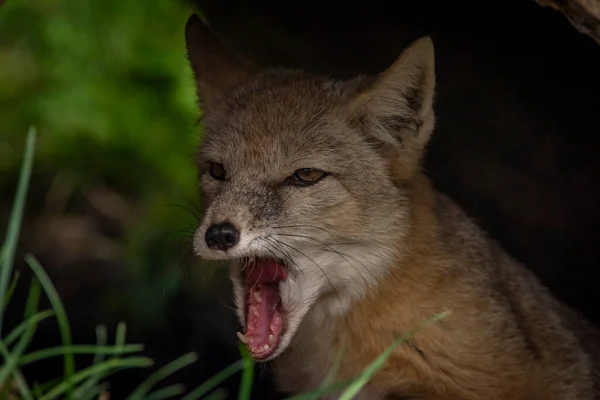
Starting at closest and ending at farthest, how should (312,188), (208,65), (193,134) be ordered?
(312,188) < (208,65) < (193,134)

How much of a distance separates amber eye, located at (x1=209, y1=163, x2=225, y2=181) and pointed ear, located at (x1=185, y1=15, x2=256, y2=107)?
0.50 m

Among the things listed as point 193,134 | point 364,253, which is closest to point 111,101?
point 193,134

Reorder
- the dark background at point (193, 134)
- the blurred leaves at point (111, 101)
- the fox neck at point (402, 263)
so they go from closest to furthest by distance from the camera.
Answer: the fox neck at point (402, 263), the dark background at point (193, 134), the blurred leaves at point (111, 101)

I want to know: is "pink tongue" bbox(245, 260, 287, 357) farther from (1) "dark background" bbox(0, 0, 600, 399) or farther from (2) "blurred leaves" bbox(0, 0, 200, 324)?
(2) "blurred leaves" bbox(0, 0, 200, 324)

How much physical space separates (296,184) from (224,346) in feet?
6.37

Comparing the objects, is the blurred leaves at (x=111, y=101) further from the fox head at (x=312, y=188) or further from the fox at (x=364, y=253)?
the fox head at (x=312, y=188)

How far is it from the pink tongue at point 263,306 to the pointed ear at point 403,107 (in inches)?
27.4

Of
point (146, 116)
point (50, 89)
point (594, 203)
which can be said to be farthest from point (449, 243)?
point (50, 89)

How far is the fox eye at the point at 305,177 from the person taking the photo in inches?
144

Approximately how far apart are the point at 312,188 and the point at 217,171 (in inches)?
18.3

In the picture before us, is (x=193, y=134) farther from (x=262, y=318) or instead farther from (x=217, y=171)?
(x=262, y=318)

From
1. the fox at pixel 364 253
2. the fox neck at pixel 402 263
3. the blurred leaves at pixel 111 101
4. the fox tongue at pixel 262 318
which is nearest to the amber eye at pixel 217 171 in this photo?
the fox at pixel 364 253

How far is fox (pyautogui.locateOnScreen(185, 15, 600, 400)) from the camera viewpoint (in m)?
3.63

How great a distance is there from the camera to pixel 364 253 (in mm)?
3777
